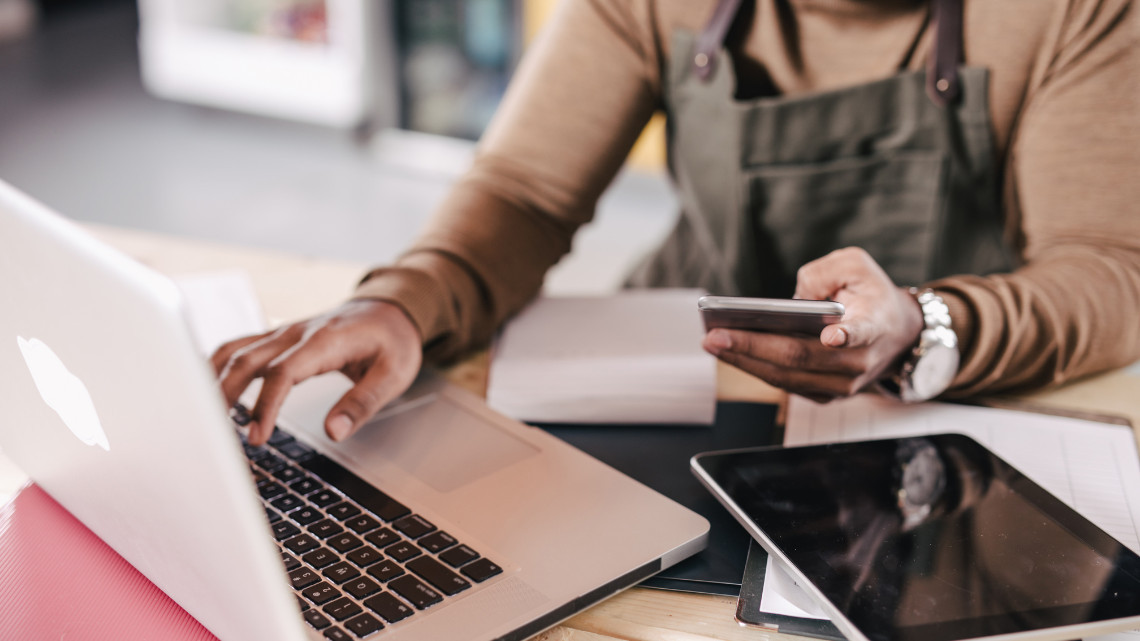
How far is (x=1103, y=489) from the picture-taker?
26.5 inches

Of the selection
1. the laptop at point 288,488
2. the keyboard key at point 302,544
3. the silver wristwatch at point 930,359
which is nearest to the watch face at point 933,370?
the silver wristwatch at point 930,359

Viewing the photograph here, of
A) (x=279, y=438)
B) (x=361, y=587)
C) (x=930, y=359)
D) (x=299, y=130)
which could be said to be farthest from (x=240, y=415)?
(x=299, y=130)

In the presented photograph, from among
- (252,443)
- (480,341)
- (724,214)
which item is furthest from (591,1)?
(252,443)

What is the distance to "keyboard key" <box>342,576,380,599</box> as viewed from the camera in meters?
0.53

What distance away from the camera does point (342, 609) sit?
0.52m

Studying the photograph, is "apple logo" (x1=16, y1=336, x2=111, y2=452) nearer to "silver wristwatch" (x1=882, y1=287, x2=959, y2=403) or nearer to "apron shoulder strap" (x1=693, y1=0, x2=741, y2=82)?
"silver wristwatch" (x1=882, y1=287, x2=959, y2=403)

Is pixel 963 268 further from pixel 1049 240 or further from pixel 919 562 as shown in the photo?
pixel 919 562

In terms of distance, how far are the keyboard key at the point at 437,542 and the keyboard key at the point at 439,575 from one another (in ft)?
0.04

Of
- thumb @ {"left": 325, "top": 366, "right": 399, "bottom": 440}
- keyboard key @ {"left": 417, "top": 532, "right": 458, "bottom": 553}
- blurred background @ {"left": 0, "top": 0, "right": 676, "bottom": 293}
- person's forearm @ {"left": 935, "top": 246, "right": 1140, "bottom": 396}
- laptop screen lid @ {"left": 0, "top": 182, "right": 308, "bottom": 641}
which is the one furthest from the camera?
blurred background @ {"left": 0, "top": 0, "right": 676, "bottom": 293}

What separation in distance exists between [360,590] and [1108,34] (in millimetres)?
774

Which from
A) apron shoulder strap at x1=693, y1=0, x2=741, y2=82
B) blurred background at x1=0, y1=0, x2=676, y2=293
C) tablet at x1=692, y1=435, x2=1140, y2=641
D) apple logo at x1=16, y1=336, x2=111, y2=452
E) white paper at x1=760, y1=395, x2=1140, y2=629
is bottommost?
blurred background at x1=0, y1=0, x2=676, y2=293

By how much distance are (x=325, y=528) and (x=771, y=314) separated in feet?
1.05

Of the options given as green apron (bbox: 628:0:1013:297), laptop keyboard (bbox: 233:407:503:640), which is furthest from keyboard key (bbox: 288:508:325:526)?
green apron (bbox: 628:0:1013:297)

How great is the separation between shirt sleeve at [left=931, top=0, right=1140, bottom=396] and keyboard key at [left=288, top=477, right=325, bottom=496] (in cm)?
49
